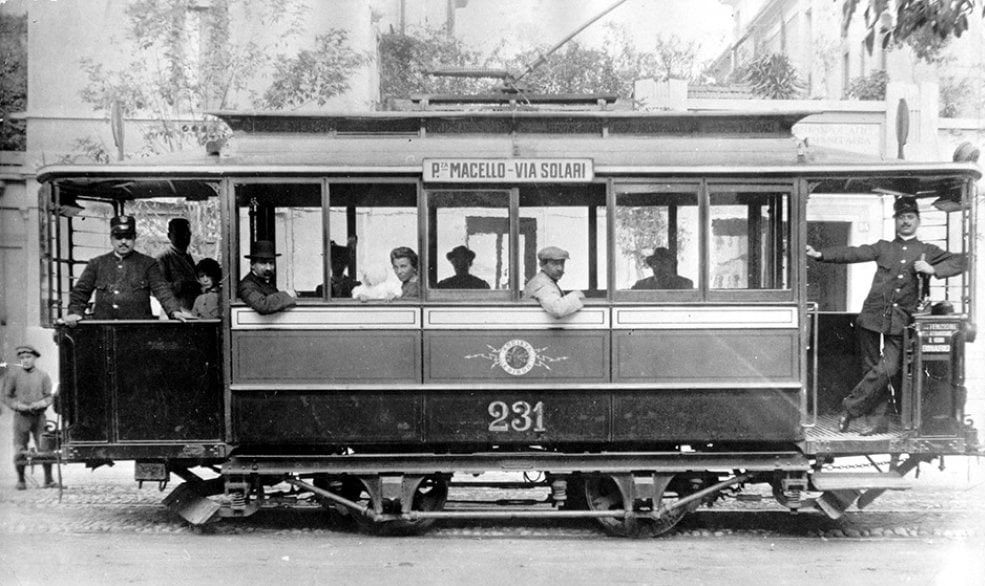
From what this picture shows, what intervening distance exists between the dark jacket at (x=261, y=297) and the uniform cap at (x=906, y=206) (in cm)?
460

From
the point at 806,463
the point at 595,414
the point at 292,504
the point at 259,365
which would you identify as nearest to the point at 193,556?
the point at 292,504

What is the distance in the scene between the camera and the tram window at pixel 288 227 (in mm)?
6668

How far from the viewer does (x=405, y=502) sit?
21.5 feet

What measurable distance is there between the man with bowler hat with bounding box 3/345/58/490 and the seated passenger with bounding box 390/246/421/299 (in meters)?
4.25

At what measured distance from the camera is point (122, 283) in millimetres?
6809

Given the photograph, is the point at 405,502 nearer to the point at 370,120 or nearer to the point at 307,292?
the point at 307,292

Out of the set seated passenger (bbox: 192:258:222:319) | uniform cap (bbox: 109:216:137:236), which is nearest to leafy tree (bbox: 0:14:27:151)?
uniform cap (bbox: 109:216:137:236)

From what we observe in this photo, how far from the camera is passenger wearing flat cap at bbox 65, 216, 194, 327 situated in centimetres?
679

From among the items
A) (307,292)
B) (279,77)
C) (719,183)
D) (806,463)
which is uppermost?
(279,77)

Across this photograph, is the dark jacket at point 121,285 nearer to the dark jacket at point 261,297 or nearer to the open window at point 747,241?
the dark jacket at point 261,297

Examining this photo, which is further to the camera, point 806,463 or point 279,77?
point 279,77

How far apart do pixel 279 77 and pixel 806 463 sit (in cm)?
797

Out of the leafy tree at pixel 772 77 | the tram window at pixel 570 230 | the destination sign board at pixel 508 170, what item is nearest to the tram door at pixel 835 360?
the tram window at pixel 570 230

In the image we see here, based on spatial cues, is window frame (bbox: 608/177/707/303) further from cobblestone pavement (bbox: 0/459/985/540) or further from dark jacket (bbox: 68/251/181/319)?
dark jacket (bbox: 68/251/181/319)
